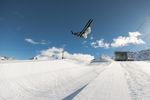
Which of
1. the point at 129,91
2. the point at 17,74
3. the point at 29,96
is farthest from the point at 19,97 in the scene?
the point at 129,91

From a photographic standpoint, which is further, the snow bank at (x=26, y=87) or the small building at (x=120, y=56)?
the small building at (x=120, y=56)

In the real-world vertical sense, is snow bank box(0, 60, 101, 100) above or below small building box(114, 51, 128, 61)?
below

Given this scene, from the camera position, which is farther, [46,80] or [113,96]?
[46,80]

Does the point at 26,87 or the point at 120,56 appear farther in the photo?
the point at 120,56

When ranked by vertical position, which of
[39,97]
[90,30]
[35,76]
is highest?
[90,30]

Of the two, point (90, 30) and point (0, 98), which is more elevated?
point (90, 30)

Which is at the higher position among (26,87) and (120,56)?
(120,56)

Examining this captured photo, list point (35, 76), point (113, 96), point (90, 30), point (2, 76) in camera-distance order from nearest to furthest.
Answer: point (113, 96) → point (2, 76) → point (35, 76) → point (90, 30)

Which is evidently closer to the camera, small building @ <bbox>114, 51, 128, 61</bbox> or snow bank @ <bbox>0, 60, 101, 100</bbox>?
snow bank @ <bbox>0, 60, 101, 100</bbox>

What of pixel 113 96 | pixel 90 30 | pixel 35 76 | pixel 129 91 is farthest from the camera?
pixel 90 30

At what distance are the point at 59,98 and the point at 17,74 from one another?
5.84m

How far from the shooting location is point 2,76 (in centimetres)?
1300

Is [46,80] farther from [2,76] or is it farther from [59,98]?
[59,98]

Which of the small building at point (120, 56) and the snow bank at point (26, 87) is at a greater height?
the small building at point (120, 56)
